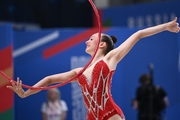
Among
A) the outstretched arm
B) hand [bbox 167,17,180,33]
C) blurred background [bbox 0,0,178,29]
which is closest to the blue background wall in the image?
blurred background [bbox 0,0,178,29]

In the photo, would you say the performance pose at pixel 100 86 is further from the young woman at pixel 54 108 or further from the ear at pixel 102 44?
the young woman at pixel 54 108

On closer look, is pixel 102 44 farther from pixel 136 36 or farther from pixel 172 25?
pixel 172 25

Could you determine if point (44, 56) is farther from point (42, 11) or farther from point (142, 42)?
point (42, 11)

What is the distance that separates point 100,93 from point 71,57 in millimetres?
4330

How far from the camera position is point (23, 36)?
878 centimetres

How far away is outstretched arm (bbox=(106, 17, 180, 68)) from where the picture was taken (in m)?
4.32

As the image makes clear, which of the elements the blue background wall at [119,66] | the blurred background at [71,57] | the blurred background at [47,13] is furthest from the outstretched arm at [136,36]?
the blurred background at [47,13]

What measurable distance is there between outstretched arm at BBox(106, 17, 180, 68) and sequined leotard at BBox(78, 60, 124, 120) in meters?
0.11

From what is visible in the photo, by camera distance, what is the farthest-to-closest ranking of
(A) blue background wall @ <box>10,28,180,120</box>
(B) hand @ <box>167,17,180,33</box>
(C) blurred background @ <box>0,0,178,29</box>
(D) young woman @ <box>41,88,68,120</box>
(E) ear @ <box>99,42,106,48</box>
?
1. (C) blurred background @ <box>0,0,178,29</box>
2. (A) blue background wall @ <box>10,28,180,120</box>
3. (D) young woman @ <box>41,88,68,120</box>
4. (E) ear @ <box>99,42,106,48</box>
5. (B) hand @ <box>167,17,180,33</box>

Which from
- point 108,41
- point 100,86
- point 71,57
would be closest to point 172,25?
point 108,41

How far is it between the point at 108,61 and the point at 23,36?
446cm

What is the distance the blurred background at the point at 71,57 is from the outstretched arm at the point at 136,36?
321cm

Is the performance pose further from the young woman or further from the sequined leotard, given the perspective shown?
the young woman

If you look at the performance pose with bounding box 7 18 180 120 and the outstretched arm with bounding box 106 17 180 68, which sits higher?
the outstretched arm with bounding box 106 17 180 68
